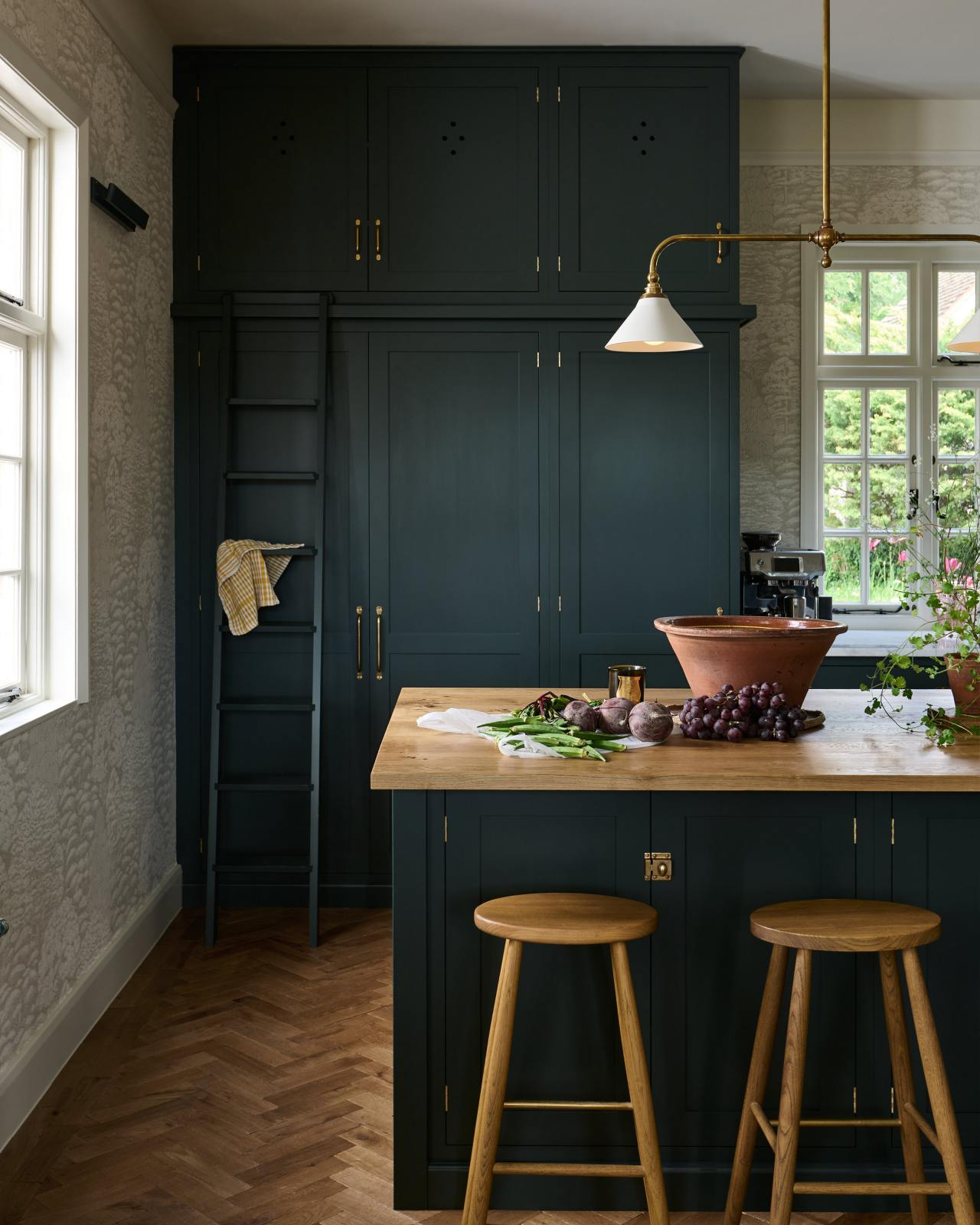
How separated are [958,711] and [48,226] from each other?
8.77 feet

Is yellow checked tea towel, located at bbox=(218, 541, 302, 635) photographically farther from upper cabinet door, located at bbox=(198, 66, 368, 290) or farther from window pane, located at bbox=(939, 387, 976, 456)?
window pane, located at bbox=(939, 387, 976, 456)

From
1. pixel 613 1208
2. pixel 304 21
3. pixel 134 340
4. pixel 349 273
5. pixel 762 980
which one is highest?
pixel 304 21

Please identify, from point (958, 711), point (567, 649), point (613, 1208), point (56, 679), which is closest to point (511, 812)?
point (613, 1208)

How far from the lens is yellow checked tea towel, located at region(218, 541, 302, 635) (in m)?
4.01

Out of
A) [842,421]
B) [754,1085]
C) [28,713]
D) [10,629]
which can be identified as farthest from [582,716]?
[842,421]

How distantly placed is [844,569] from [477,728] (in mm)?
2867

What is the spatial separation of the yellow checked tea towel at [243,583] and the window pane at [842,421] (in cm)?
238

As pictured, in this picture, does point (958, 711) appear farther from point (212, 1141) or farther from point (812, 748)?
point (212, 1141)

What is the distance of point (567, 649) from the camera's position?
4133mm

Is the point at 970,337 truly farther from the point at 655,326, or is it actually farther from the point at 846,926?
the point at 846,926

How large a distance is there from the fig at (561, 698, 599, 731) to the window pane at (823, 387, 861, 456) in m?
2.79

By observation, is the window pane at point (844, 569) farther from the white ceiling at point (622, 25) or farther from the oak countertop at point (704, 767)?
the oak countertop at point (704, 767)

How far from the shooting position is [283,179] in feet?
13.3

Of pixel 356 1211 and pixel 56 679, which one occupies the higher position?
pixel 56 679
